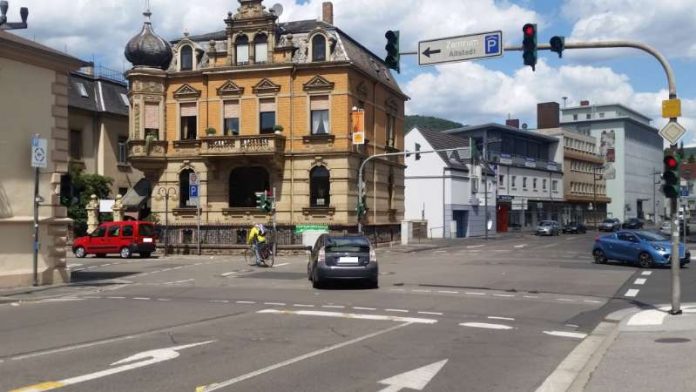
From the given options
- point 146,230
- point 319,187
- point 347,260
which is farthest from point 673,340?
point 319,187

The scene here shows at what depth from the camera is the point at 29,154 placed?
834 inches

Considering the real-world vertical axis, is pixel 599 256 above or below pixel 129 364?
above

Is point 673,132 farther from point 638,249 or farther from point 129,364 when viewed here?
point 638,249

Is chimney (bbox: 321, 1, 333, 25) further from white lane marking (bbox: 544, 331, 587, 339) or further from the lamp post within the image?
white lane marking (bbox: 544, 331, 587, 339)

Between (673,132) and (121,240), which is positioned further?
(121,240)

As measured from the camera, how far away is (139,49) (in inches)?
1700

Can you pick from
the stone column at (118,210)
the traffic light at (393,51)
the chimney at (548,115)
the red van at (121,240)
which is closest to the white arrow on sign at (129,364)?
the traffic light at (393,51)

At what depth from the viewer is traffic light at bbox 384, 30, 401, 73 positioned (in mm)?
16703

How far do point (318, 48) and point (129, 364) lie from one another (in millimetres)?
34014

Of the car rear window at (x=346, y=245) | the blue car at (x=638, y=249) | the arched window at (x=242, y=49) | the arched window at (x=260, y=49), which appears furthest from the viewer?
the arched window at (x=242, y=49)

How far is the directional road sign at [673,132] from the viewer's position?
14008 mm

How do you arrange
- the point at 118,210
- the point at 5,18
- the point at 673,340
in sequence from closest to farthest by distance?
the point at 673,340 → the point at 5,18 → the point at 118,210

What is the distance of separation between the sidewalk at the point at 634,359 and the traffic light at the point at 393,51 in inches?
283

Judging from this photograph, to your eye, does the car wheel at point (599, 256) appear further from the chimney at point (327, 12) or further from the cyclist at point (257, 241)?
the chimney at point (327, 12)
